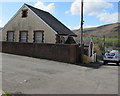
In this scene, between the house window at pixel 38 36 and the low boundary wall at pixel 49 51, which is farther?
the house window at pixel 38 36

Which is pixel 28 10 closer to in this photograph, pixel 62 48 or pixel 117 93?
pixel 62 48

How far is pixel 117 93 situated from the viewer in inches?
241

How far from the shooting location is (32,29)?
20.9 m

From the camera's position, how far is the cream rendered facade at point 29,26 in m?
19.5

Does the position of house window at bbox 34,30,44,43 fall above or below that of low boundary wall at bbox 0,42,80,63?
above

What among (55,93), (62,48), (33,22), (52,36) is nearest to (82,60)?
(62,48)

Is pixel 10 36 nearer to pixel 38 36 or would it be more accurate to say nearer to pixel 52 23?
pixel 38 36

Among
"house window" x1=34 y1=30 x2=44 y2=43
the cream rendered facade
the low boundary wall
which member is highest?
the cream rendered facade

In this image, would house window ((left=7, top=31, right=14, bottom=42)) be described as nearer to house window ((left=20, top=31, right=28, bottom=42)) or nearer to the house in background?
the house in background

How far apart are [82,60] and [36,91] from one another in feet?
35.5

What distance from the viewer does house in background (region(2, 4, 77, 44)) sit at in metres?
19.5

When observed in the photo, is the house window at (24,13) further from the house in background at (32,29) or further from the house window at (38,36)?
the house window at (38,36)

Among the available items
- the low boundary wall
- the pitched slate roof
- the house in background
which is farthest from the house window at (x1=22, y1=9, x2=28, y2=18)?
the low boundary wall

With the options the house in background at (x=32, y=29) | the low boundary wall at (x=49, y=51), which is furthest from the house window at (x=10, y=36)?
the low boundary wall at (x=49, y=51)
